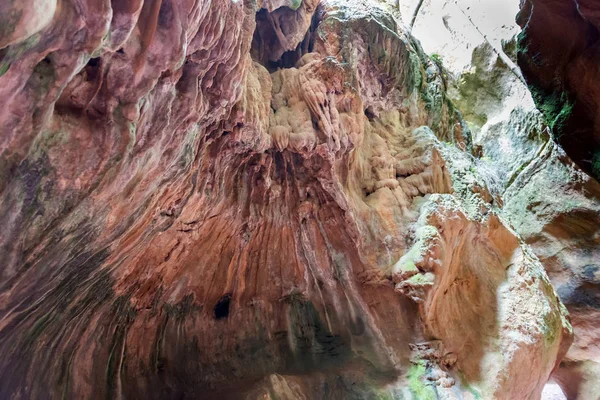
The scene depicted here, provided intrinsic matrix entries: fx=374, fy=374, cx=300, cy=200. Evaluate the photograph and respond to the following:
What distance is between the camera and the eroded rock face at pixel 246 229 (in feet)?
9.12

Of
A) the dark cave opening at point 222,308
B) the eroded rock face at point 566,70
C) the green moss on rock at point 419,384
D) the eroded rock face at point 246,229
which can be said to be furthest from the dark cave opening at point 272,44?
the green moss on rock at point 419,384

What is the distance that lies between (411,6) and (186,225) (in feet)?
43.3

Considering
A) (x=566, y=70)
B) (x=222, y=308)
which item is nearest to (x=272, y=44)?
(x=566, y=70)

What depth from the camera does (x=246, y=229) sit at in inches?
224

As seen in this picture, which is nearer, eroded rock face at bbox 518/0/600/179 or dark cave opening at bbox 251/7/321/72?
eroded rock face at bbox 518/0/600/179

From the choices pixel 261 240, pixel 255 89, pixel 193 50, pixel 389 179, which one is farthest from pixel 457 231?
pixel 193 50

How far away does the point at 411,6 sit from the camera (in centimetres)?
1409

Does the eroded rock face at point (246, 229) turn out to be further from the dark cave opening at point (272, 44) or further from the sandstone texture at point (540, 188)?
the sandstone texture at point (540, 188)

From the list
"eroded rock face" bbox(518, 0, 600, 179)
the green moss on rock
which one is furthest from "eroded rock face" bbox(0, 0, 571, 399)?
"eroded rock face" bbox(518, 0, 600, 179)

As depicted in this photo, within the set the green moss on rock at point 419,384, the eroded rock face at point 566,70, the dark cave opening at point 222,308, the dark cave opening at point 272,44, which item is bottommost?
the green moss on rock at point 419,384

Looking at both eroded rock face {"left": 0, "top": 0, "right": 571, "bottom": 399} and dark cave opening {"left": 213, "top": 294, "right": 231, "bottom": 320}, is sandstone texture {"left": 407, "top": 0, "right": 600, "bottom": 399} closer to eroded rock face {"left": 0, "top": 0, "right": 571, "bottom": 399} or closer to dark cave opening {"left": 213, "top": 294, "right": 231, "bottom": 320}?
eroded rock face {"left": 0, "top": 0, "right": 571, "bottom": 399}

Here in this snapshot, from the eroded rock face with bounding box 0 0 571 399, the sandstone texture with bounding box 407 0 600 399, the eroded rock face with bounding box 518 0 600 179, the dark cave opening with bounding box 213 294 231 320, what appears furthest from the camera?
the sandstone texture with bounding box 407 0 600 399

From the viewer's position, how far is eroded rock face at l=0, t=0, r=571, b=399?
278 cm

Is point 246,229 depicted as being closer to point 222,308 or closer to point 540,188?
point 222,308
